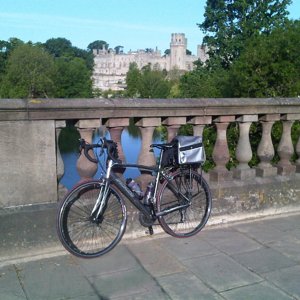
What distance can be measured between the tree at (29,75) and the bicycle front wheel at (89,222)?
181ft

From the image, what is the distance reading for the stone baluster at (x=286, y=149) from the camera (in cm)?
513

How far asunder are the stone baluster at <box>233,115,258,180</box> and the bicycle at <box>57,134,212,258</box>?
0.62 metres

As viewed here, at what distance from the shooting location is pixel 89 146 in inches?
145

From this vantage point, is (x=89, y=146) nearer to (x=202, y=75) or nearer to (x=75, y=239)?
(x=75, y=239)

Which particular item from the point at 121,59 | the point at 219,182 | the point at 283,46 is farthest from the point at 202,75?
the point at 121,59

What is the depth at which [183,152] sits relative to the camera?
4.06m

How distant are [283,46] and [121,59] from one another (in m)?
137

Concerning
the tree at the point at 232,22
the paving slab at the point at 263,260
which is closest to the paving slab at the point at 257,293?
the paving slab at the point at 263,260

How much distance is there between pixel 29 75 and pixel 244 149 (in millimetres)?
58704

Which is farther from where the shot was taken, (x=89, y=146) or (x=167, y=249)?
(x=167, y=249)

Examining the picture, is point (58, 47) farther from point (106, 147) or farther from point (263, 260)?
point (263, 260)

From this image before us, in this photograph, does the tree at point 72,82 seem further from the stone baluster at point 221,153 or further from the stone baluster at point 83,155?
the stone baluster at point 83,155

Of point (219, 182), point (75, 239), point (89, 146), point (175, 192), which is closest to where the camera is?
point (89, 146)

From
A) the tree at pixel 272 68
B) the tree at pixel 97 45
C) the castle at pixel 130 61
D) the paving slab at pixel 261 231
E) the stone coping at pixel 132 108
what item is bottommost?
the paving slab at pixel 261 231
